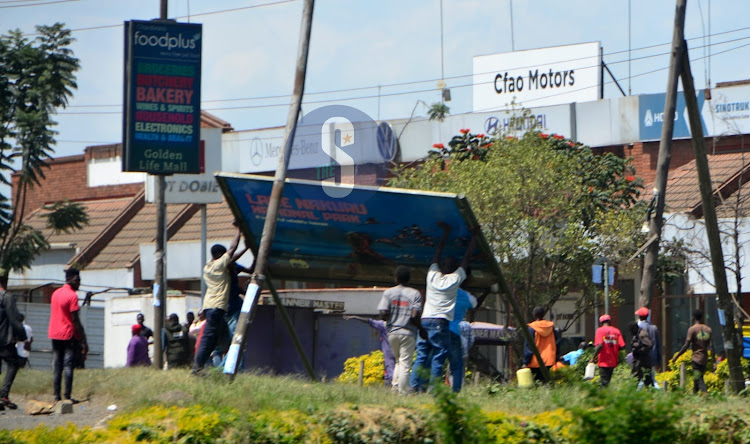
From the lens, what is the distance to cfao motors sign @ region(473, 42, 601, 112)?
128 ft

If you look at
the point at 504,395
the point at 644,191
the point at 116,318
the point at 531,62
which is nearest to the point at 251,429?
the point at 504,395

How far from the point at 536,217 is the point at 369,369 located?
235 inches

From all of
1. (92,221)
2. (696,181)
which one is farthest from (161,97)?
(92,221)

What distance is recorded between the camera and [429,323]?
1148 cm

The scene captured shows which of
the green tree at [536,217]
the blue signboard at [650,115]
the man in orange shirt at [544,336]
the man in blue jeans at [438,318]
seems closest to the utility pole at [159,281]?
the man in orange shirt at [544,336]

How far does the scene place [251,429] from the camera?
8.40 metres

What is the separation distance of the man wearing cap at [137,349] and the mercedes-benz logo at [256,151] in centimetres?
2224

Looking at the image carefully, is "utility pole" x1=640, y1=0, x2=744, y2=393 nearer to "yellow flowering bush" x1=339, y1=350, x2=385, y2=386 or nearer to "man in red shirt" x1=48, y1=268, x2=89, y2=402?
"yellow flowering bush" x1=339, y1=350, x2=385, y2=386

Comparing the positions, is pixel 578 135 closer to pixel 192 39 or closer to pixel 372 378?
pixel 372 378

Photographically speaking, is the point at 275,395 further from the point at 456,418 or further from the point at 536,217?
the point at 536,217

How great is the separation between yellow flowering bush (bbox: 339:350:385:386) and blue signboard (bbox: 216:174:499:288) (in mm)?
3435

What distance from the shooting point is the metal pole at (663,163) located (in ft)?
49.2

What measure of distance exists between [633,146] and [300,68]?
22.9m

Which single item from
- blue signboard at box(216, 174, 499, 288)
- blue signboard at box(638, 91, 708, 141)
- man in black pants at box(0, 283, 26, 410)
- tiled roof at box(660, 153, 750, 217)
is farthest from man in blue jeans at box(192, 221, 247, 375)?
blue signboard at box(638, 91, 708, 141)
